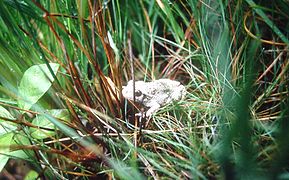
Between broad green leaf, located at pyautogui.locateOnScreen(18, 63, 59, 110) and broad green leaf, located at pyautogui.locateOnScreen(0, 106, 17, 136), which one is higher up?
broad green leaf, located at pyautogui.locateOnScreen(18, 63, 59, 110)

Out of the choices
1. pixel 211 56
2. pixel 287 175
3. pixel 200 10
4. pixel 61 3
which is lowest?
pixel 287 175

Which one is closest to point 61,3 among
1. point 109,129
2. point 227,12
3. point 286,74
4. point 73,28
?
point 73,28

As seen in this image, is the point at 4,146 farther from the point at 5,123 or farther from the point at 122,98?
the point at 122,98

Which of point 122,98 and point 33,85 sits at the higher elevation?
point 33,85

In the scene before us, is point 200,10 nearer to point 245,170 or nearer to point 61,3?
point 61,3

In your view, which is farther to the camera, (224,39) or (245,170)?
(224,39)

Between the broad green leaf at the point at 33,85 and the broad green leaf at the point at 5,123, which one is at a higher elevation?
the broad green leaf at the point at 33,85

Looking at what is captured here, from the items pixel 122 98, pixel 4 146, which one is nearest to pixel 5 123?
pixel 4 146
